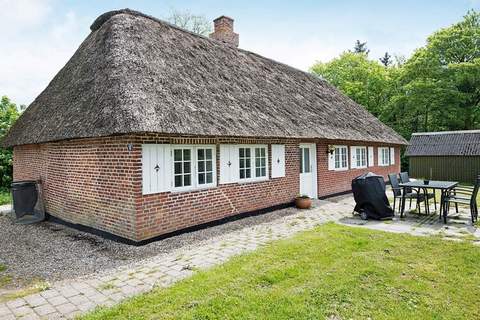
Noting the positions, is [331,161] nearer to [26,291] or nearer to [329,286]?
[329,286]

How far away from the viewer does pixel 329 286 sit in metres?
4.12

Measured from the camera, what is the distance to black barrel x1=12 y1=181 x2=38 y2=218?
8.61 metres

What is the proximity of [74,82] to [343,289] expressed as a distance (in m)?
8.24

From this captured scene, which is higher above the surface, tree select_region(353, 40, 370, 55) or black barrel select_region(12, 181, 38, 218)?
tree select_region(353, 40, 370, 55)

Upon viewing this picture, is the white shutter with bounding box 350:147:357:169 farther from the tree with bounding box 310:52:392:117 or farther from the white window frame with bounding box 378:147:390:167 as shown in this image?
the tree with bounding box 310:52:392:117

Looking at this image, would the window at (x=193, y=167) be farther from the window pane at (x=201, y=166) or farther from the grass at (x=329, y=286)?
the grass at (x=329, y=286)

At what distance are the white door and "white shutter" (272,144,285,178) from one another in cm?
141

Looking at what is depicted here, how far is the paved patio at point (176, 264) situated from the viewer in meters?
3.72

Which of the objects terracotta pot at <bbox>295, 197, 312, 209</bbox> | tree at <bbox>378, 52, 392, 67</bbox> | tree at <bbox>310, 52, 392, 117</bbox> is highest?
tree at <bbox>378, 52, 392, 67</bbox>

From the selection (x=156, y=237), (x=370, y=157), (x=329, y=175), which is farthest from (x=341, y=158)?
(x=156, y=237)

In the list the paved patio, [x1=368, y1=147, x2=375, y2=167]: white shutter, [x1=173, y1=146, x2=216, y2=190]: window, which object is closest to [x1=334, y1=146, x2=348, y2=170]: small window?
[x1=368, y1=147, x2=375, y2=167]: white shutter

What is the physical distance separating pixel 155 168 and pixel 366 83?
30.0 m

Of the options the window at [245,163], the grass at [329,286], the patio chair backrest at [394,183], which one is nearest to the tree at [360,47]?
the patio chair backrest at [394,183]

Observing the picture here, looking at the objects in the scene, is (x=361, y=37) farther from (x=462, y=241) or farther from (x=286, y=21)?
(x=462, y=241)
